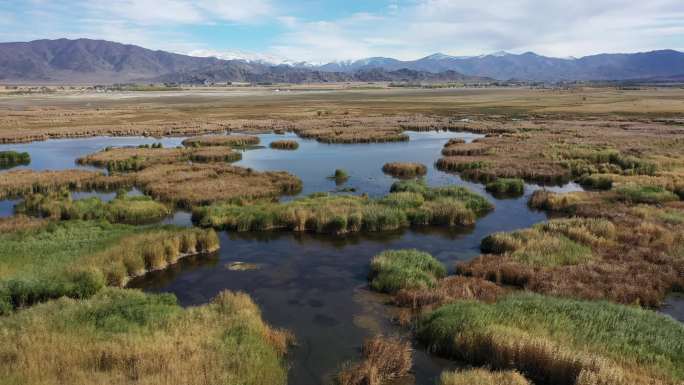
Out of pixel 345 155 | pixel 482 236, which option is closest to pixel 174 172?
pixel 345 155

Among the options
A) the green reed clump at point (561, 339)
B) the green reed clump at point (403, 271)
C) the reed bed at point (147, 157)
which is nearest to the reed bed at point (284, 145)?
the reed bed at point (147, 157)

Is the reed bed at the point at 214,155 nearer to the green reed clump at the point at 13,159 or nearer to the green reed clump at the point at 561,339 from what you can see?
the green reed clump at the point at 13,159

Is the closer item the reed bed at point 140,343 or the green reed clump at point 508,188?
the reed bed at point 140,343

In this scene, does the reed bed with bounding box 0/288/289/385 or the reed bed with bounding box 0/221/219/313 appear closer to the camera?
the reed bed with bounding box 0/288/289/385

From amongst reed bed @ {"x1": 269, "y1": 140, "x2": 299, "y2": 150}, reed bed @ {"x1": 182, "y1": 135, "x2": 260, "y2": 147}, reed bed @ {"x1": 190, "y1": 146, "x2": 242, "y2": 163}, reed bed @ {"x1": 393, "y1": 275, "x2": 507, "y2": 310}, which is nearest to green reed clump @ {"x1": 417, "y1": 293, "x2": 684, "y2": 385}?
reed bed @ {"x1": 393, "y1": 275, "x2": 507, "y2": 310}

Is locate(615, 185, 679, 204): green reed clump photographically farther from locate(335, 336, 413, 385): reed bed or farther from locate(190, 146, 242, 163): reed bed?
locate(190, 146, 242, 163): reed bed
